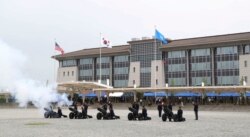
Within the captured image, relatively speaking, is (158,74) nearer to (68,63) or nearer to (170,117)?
(68,63)

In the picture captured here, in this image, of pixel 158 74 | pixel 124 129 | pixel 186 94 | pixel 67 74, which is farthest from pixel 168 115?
pixel 67 74

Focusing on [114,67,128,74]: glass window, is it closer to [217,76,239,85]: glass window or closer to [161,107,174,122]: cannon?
[217,76,239,85]: glass window

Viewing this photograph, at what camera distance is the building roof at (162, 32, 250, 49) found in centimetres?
8096

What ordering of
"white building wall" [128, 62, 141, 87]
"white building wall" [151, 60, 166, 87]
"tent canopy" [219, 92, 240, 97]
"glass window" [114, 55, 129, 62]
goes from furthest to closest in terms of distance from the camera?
"glass window" [114, 55, 129, 62]
"white building wall" [128, 62, 141, 87]
"white building wall" [151, 60, 166, 87]
"tent canopy" [219, 92, 240, 97]

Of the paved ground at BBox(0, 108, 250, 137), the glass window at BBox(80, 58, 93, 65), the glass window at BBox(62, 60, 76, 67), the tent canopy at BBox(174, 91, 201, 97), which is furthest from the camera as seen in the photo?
the glass window at BBox(62, 60, 76, 67)

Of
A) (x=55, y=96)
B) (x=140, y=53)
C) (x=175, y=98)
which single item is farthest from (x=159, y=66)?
(x=55, y=96)

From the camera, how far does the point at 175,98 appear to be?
261ft

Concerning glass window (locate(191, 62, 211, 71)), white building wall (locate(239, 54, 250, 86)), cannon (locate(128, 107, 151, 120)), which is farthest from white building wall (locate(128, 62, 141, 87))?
cannon (locate(128, 107, 151, 120))

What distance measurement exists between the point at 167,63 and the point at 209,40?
11217mm

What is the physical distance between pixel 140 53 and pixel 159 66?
609 cm

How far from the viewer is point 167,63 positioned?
91.5 metres

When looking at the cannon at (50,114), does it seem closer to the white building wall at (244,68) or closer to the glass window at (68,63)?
the white building wall at (244,68)

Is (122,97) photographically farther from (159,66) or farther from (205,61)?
(205,61)

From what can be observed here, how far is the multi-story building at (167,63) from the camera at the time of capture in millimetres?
82188
